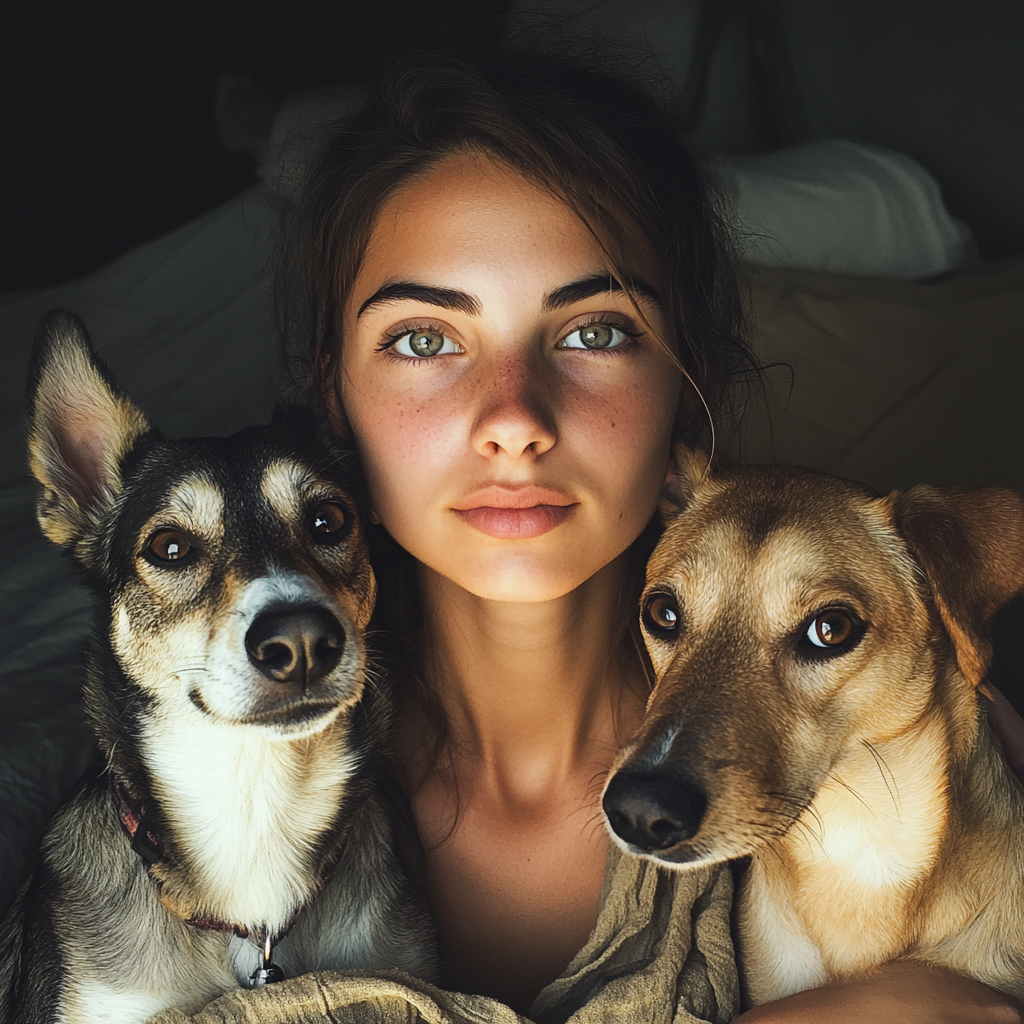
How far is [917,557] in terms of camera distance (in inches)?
66.0

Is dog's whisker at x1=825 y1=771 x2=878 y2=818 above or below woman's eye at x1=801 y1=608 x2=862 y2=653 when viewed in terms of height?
below

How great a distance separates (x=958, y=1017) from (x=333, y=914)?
1077mm

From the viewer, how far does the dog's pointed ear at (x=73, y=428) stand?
1822 mm

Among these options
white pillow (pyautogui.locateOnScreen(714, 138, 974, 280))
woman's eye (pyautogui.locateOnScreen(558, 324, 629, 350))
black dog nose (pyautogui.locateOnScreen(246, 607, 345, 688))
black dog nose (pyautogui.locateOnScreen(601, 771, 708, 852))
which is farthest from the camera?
white pillow (pyautogui.locateOnScreen(714, 138, 974, 280))

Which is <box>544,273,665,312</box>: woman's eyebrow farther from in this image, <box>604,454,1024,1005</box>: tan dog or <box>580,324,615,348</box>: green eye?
<box>604,454,1024,1005</box>: tan dog

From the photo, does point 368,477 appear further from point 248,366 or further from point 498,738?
point 248,366

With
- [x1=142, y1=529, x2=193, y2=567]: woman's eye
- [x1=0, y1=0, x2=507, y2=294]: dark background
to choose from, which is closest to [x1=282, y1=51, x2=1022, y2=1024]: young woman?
[x1=142, y1=529, x2=193, y2=567]: woman's eye

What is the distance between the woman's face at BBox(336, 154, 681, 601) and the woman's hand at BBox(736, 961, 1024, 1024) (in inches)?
31.5

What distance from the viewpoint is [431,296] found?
1.80 m

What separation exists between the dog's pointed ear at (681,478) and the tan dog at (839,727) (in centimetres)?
15

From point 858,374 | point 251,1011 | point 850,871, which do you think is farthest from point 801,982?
point 858,374

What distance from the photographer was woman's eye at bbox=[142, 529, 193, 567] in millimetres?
1776

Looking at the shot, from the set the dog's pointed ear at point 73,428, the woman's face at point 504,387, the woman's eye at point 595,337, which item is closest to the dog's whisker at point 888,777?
the woman's face at point 504,387

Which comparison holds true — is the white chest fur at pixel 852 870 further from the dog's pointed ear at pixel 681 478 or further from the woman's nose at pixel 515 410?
the woman's nose at pixel 515 410
